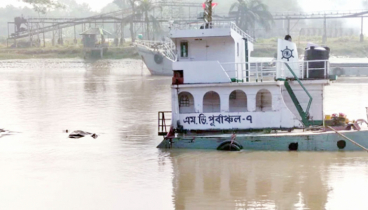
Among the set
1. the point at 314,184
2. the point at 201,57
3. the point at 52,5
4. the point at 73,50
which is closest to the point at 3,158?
the point at 201,57

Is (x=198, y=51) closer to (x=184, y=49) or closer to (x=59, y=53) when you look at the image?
(x=184, y=49)

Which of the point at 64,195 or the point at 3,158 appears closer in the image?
the point at 64,195

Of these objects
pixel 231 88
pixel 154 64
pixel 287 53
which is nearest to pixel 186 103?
pixel 231 88

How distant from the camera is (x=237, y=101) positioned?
2189cm

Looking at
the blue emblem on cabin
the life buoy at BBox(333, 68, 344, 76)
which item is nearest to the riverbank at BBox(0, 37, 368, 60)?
the life buoy at BBox(333, 68, 344, 76)

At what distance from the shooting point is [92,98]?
40.2 metres

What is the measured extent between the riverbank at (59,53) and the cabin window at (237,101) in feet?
193

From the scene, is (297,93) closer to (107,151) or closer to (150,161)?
(150,161)

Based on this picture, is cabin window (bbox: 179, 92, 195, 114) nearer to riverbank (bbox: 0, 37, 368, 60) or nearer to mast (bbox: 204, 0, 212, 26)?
mast (bbox: 204, 0, 212, 26)

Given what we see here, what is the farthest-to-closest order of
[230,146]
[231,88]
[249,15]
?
[249,15], [231,88], [230,146]

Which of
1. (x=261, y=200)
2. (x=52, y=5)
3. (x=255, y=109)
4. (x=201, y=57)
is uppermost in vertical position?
(x=52, y=5)

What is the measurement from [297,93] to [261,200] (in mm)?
6199

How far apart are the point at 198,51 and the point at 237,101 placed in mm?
2167

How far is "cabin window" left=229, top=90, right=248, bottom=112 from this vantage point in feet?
71.4
